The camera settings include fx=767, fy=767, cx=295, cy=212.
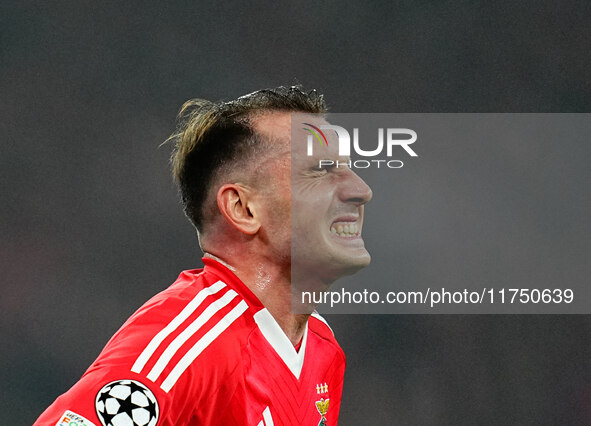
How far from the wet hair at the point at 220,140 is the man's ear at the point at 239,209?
72 millimetres

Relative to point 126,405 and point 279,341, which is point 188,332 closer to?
point 126,405

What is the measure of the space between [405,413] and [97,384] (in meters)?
3.05

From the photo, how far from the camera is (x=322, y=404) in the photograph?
2281mm

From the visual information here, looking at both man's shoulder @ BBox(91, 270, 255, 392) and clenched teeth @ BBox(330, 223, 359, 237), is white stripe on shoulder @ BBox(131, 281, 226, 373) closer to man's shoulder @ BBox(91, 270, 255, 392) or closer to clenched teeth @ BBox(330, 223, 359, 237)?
man's shoulder @ BBox(91, 270, 255, 392)

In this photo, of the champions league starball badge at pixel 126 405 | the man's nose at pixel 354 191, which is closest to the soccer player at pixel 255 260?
the man's nose at pixel 354 191

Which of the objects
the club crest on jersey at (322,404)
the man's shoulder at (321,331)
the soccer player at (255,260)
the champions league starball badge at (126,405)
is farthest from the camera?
the man's shoulder at (321,331)

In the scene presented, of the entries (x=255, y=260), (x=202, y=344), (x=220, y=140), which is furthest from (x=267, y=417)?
(x=220, y=140)

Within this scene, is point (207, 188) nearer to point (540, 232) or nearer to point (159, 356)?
point (159, 356)

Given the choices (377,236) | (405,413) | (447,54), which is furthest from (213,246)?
(447,54)

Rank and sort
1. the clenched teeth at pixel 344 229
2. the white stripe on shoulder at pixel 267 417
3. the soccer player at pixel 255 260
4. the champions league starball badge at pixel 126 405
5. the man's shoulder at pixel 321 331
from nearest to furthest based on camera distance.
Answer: the champions league starball badge at pixel 126 405 < the soccer player at pixel 255 260 < the white stripe on shoulder at pixel 267 417 < the clenched teeth at pixel 344 229 < the man's shoulder at pixel 321 331

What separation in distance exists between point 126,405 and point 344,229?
778 mm

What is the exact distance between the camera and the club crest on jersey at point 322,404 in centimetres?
226

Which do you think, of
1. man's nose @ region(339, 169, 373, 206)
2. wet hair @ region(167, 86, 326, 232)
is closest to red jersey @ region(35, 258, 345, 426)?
wet hair @ region(167, 86, 326, 232)

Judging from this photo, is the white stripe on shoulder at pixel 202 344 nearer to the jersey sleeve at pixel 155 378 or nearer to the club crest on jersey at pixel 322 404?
the jersey sleeve at pixel 155 378
